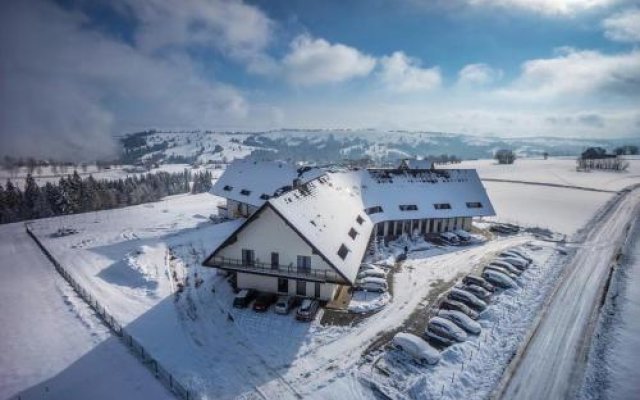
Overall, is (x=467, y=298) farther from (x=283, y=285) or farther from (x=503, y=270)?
(x=283, y=285)

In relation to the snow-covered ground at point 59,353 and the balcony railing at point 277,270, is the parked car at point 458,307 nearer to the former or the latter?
the balcony railing at point 277,270

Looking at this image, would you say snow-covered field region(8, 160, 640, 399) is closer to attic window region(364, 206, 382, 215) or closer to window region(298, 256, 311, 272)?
window region(298, 256, 311, 272)

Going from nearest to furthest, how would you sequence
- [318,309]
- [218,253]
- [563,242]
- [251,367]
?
1. [251,367]
2. [318,309]
3. [218,253]
4. [563,242]

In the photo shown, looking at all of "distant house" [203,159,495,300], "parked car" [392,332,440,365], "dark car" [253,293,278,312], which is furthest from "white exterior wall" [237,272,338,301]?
"parked car" [392,332,440,365]

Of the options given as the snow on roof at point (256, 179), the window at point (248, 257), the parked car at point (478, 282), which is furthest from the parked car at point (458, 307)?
the snow on roof at point (256, 179)

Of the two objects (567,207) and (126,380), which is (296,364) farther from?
(567,207)

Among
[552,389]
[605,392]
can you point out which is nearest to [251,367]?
[552,389]

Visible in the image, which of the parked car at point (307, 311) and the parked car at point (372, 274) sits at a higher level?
the parked car at point (372, 274)
